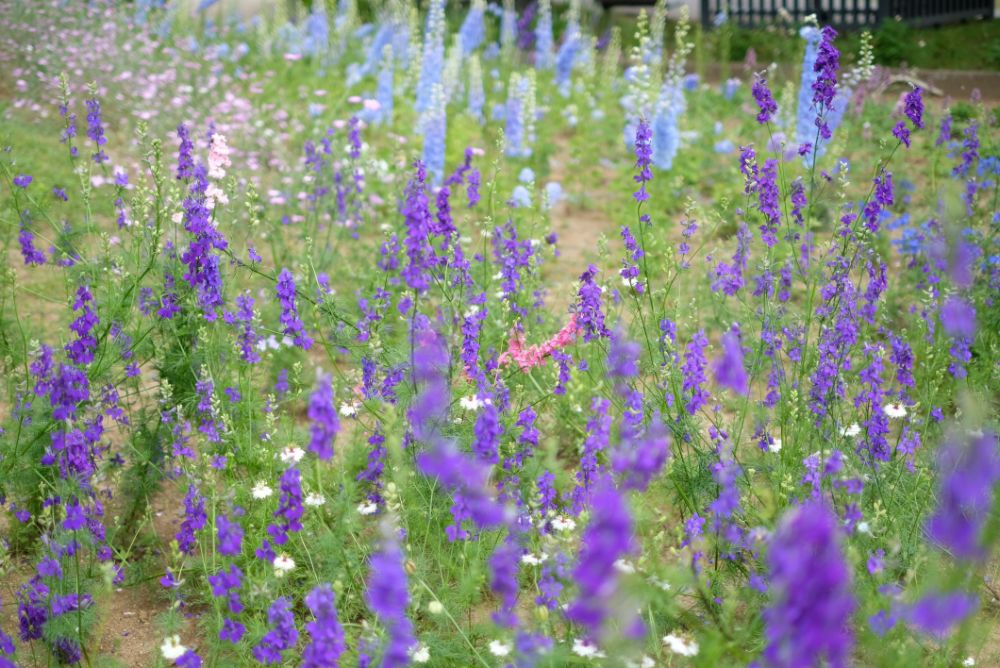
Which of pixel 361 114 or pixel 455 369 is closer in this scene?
pixel 455 369

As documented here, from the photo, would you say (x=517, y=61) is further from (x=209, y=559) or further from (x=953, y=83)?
(x=209, y=559)

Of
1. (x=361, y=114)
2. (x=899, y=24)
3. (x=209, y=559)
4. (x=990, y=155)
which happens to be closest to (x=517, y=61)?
(x=361, y=114)

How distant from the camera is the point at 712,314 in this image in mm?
5102

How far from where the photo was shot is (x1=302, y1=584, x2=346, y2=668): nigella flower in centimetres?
199

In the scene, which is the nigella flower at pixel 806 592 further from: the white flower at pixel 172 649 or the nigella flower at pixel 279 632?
the white flower at pixel 172 649

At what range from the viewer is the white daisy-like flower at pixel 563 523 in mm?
2801

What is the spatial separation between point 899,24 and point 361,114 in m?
5.17

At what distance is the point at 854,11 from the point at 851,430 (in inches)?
321

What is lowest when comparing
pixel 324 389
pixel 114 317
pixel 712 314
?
pixel 712 314

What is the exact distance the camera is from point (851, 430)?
129 inches

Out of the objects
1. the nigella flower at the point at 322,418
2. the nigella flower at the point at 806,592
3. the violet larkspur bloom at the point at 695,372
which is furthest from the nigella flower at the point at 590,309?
the nigella flower at the point at 806,592

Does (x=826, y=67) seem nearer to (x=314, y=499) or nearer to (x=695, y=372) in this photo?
(x=695, y=372)

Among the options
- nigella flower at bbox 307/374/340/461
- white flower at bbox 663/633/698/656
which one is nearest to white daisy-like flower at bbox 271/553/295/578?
nigella flower at bbox 307/374/340/461

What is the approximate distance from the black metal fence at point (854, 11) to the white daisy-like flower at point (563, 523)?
8.11 m
